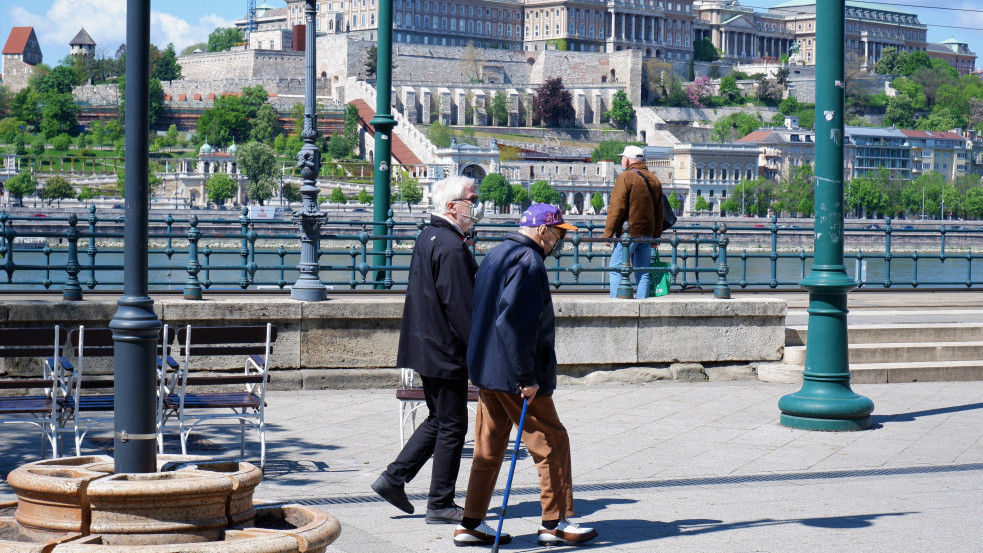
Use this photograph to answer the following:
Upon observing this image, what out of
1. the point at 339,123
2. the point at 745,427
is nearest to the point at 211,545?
the point at 745,427

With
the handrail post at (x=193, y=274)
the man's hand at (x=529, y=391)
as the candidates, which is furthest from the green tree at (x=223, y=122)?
the man's hand at (x=529, y=391)

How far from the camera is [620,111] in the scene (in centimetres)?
12050

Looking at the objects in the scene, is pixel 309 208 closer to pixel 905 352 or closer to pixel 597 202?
pixel 905 352

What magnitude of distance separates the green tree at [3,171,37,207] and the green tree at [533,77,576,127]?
47613 millimetres

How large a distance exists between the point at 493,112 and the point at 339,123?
653 inches

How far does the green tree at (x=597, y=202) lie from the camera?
98.2m

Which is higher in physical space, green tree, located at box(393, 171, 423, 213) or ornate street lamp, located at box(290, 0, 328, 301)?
green tree, located at box(393, 171, 423, 213)

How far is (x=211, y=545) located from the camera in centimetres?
339

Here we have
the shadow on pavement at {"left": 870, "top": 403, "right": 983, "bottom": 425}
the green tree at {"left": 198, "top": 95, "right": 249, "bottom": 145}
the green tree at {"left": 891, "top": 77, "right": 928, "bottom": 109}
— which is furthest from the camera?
the green tree at {"left": 891, "top": 77, "right": 928, "bottom": 109}

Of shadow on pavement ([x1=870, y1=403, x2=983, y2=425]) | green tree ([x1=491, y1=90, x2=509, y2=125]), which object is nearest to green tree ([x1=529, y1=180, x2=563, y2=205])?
green tree ([x1=491, y1=90, x2=509, y2=125])

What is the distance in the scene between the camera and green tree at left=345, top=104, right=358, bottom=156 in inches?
4006

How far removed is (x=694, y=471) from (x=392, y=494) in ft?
5.93

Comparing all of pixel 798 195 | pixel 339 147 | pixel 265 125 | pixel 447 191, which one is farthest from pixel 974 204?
pixel 447 191

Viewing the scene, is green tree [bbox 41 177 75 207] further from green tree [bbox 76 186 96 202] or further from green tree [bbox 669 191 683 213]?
green tree [bbox 669 191 683 213]
